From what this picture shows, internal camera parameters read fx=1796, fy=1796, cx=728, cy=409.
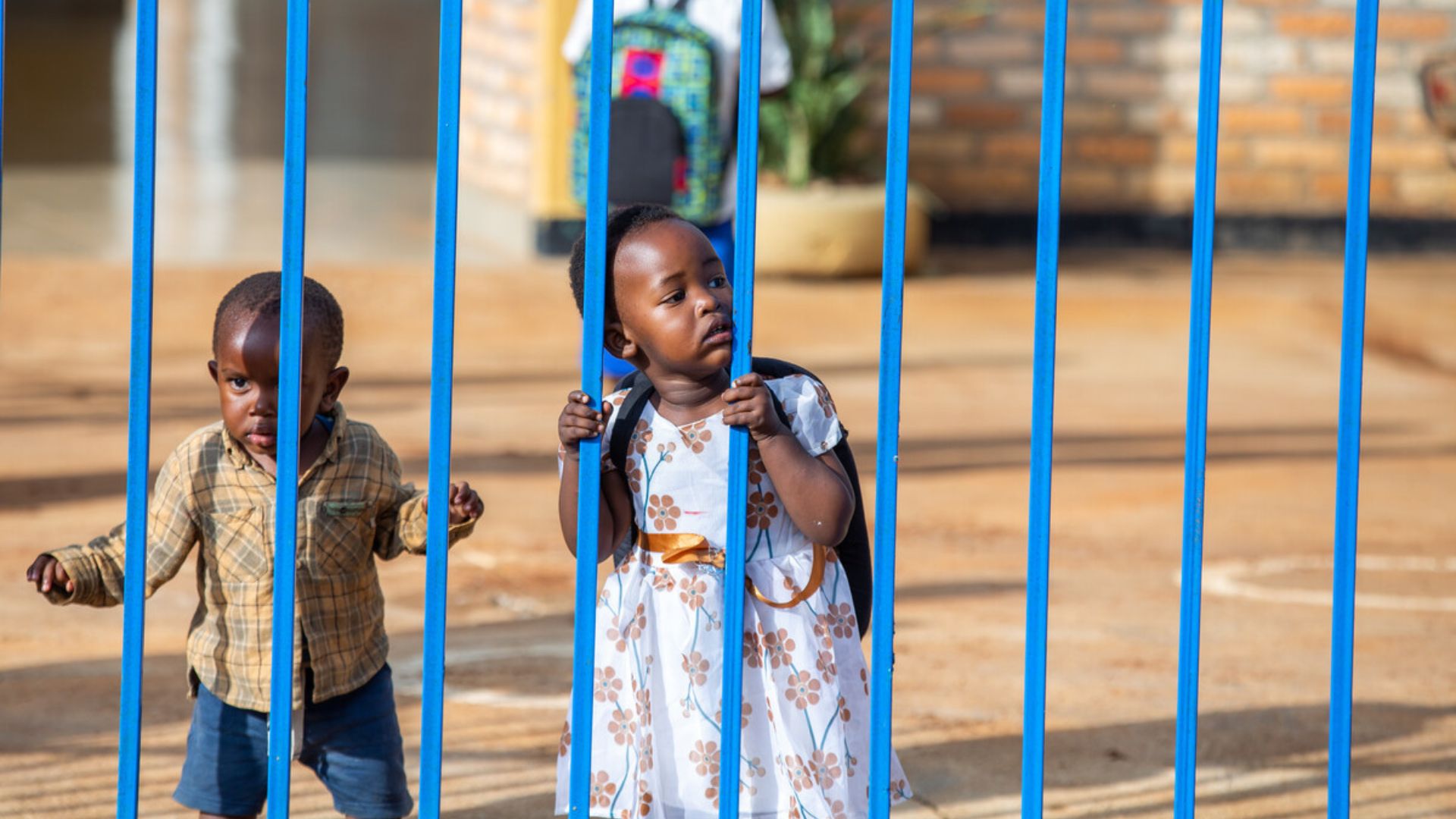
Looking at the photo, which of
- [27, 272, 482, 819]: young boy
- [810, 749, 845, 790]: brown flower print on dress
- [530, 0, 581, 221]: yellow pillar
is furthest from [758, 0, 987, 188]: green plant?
[810, 749, 845, 790]: brown flower print on dress

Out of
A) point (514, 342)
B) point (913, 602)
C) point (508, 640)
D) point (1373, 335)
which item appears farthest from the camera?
point (1373, 335)

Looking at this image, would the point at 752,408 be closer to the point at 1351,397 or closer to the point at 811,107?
the point at 1351,397

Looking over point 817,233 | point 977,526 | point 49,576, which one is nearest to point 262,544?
point 49,576

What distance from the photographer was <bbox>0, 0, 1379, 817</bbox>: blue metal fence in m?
2.23

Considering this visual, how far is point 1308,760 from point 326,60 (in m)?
17.1

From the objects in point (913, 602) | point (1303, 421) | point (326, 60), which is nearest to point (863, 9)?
point (1303, 421)

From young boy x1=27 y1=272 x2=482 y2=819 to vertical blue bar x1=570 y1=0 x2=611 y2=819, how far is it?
0.30 m

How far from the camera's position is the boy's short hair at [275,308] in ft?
8.48

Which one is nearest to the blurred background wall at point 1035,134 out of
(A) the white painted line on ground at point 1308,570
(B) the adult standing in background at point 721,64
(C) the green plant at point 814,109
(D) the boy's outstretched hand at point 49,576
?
(C) the green plant at point 814,109

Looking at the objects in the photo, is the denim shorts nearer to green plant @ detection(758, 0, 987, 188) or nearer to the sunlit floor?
the sunlit floor

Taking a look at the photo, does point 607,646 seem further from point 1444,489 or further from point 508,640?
point 1444,489

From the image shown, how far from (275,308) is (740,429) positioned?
0.76m

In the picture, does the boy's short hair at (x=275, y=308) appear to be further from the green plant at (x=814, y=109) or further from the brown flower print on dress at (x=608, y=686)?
the green plant at (x=814, y=109)

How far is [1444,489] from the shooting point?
620cm
